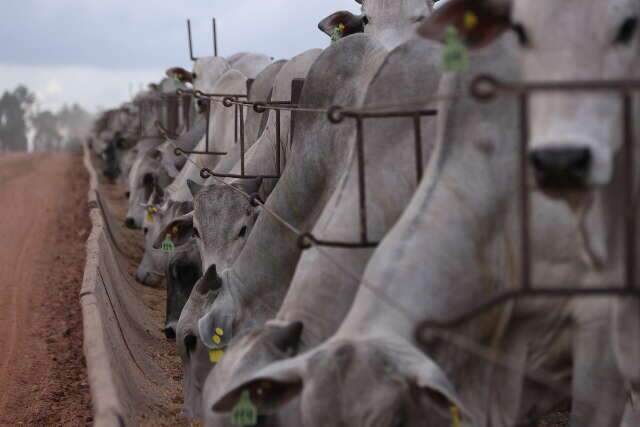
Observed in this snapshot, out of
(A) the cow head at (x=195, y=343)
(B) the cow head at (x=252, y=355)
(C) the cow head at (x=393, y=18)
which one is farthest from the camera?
(C) the cow head at (x=393, y=18)

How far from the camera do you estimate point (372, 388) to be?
4527mm

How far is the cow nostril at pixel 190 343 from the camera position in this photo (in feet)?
25.2

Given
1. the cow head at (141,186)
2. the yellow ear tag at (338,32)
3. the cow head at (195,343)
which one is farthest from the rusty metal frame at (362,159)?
the cow head at (141,186)

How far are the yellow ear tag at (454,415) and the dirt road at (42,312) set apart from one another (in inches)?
161

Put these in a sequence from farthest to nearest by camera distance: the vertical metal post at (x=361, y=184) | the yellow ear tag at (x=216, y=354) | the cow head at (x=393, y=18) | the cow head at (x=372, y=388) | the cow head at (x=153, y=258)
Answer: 1. the cow head at (x=153, y=258)
2. the cow head at (x=393, y=18)
3. the yellow ear tag at (x=216, y=354)
4. the vertical metal post at (x=361, y=184)
5. the cow head at (x=372, y=388)

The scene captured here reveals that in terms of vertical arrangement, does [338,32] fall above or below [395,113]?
above

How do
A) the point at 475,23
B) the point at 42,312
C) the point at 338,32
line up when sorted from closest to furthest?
the point at 475,23 → the point at 338,32 → the point at 42,312

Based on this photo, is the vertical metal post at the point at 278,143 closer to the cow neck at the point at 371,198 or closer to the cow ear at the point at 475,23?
the cow neck at the point at 371,198

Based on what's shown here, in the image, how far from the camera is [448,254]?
4859 mm

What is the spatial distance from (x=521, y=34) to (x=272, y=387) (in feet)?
5.70

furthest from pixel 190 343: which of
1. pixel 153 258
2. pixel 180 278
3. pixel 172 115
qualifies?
pixel 172 115

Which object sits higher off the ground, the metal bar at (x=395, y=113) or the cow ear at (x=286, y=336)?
the metal bar at (x=395, y=113)

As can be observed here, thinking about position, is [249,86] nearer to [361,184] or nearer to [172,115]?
[361,184]

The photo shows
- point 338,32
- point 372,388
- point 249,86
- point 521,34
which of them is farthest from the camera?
point 249,86
